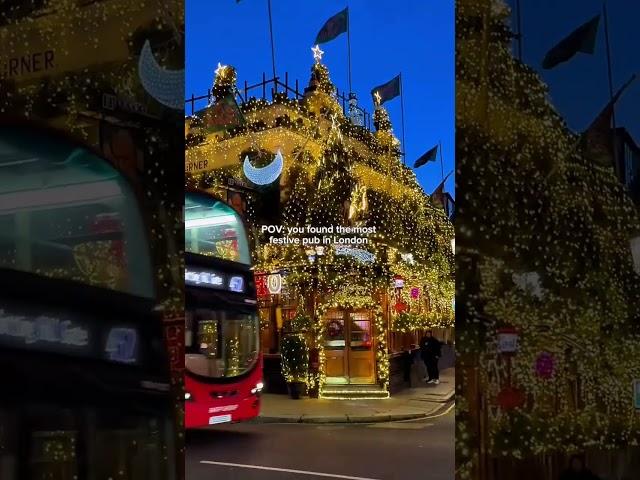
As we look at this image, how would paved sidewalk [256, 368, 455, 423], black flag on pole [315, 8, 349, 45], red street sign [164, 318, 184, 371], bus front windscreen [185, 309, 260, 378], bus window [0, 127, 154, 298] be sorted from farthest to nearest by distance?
paved sidewalk [256, 368, 455, 423]
black flag on pole [315, 8, 349, 45]
bus front windscreen [185, 309, 260, 378]
red street sign [164, 318, 184, 371]
bus window [0, 127, 154, 298]

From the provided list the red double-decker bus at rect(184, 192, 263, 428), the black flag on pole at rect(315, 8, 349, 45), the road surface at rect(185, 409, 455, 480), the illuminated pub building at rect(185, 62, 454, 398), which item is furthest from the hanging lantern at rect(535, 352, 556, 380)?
the illuminated pub building at rect(185, 62, 454, 398)

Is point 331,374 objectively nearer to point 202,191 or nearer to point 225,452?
Result: point 225,452

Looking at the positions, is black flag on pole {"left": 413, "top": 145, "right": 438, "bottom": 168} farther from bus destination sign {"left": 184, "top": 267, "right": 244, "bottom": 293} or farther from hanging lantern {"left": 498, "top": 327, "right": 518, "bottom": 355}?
hanging lantern {"left": 498, "top": 327, "right": 518, "bottom": 355}

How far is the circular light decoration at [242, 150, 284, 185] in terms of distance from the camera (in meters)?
12.3

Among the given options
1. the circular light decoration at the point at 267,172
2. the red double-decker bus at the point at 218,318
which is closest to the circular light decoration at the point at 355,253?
the circular light decoration at the point at 267,172

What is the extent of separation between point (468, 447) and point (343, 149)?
35.1ft

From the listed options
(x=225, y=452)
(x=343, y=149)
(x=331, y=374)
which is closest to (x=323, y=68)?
(x=343, y=149)

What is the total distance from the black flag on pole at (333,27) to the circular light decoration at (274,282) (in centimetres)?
543

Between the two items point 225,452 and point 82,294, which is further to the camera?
point 225,452

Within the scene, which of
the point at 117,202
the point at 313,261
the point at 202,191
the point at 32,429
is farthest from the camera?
the point at 313,261

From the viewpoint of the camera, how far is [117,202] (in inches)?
104

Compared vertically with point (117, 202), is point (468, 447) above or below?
below

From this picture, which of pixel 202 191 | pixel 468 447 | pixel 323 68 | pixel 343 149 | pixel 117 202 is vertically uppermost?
pixel 323 68

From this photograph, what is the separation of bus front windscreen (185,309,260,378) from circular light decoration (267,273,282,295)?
4447 millimetres
